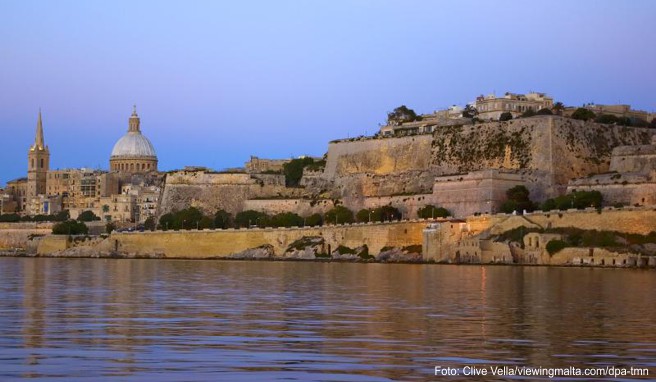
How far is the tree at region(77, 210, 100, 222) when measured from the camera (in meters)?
101

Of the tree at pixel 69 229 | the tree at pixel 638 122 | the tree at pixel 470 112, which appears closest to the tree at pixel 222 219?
the tree at pixel 69 229

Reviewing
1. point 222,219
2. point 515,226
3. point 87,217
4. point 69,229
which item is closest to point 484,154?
point 515,226

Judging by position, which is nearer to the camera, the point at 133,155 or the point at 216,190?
the point at 216,190

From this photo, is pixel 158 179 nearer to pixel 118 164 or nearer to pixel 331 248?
pixel 118 164

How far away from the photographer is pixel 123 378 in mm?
12672

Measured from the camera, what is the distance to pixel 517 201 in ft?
220

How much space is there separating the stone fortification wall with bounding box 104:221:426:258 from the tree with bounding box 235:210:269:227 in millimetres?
3632

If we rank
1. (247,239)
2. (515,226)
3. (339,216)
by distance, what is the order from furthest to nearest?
(247,239) → (339,216) → (515,226)

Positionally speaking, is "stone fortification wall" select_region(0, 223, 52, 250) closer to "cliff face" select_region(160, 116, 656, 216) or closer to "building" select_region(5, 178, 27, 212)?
"cliff face" select_region(160, 116, 656, 216)

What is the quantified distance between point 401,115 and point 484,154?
74.4 feet

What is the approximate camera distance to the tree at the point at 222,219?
8381 cm

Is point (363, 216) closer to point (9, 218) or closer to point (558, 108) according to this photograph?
point (558, 108)

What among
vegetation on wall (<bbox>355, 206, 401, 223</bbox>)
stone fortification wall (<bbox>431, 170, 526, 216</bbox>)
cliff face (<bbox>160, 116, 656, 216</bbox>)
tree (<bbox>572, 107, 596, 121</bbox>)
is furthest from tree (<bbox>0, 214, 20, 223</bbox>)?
tree (<bbox>572, 107, 596, 121</bbox>)

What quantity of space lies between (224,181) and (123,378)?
77188 millimetres
